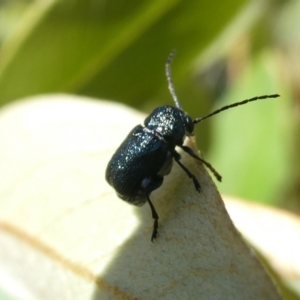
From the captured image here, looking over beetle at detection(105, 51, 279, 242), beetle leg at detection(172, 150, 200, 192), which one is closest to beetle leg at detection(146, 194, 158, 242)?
beetle at detection(105, 51, 279, 242)

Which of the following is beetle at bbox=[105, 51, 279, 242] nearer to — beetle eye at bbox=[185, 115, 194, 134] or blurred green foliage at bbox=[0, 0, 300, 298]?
beetle eye at bbox=[185, 115, 194, 134]

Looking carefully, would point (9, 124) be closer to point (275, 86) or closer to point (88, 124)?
point (88, 124)

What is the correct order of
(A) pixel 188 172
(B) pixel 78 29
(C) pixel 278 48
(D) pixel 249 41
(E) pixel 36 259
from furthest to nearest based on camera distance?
(C) pixel 278 48
(D) pixel 249 41
(B) pixel 78 29
(E) pixel 36 259
(A) pixel 188 172

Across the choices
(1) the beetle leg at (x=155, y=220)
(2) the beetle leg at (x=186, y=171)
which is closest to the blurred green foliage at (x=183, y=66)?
(2) the beetle leg at (x=186, y=171)

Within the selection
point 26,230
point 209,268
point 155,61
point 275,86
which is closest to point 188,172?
point 209,268

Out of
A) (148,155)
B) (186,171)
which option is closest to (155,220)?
(186,171)

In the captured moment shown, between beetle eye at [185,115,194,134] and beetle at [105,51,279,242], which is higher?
beetle at [105,51,279,242]
